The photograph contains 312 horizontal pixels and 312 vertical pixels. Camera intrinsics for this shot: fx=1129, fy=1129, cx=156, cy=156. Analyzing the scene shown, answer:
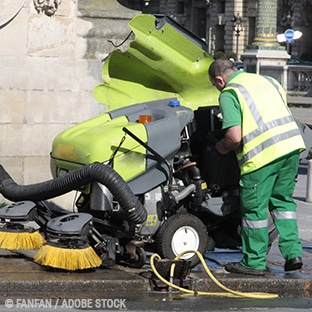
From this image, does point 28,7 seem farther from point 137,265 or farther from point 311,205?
point 311,205

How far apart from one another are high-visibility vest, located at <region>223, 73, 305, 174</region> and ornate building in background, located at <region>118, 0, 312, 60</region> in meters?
68.7

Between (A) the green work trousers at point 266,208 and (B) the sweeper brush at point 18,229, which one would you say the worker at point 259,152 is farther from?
(B) the sweeper brush at point 18,229

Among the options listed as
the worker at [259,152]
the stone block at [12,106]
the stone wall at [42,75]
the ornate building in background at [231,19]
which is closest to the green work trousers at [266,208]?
the worker at [259,152]

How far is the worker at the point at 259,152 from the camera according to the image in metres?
7.87

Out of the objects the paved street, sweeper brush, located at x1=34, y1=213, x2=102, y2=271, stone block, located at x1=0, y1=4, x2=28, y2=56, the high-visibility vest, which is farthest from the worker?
stone block, located at x1=0, y1=4, x2=28, y2=56

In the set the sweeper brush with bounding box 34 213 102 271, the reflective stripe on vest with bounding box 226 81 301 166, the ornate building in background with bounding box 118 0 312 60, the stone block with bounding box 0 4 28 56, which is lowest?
the sweeper brush with bounding box 34 213 102 271

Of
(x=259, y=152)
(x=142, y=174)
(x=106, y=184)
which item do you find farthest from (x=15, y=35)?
(x=259, y=152)

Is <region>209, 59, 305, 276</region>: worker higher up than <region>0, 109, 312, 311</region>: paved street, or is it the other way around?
<region>209, 59, 305, 276</region>: worker

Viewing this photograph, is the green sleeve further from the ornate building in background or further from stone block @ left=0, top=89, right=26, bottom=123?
the ornate building in background

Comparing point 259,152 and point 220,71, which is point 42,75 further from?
point 259,152

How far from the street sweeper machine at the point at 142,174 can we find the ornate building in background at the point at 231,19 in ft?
223

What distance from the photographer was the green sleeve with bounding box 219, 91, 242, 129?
7.82 meters

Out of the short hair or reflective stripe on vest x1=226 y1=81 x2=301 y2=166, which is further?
the short hair

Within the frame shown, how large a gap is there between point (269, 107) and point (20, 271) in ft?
6.81
